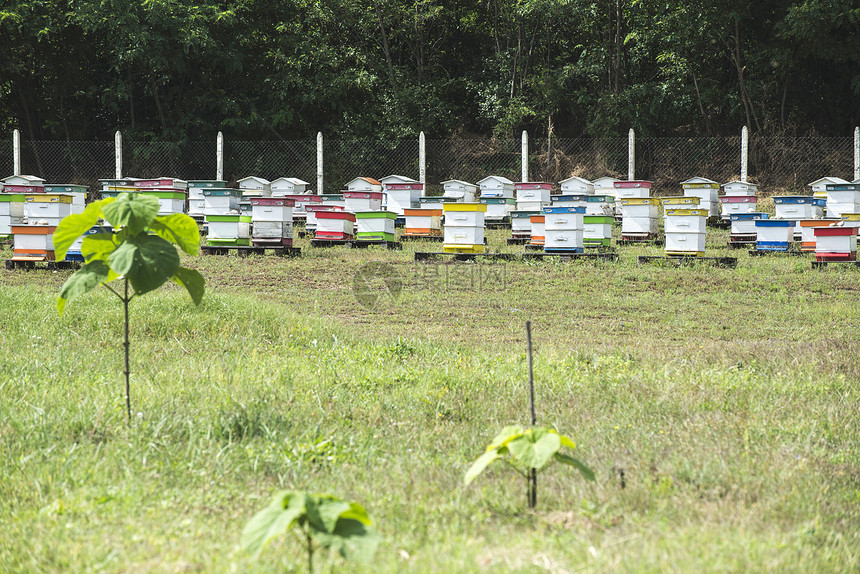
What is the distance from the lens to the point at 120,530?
2.64 meters

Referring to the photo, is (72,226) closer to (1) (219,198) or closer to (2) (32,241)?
(2) (32,241)

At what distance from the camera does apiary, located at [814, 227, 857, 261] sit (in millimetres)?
11008

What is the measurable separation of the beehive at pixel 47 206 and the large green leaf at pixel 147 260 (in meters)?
8.31

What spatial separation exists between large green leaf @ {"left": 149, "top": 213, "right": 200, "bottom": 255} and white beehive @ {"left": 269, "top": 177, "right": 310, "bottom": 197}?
1451 cm

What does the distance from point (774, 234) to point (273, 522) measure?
12.4 metres

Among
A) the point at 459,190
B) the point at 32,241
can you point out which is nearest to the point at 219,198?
the point at 32,241

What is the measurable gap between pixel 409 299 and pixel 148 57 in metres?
18.4

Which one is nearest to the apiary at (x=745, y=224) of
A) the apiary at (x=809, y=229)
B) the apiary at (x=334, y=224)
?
the apiary at (x=809, y=229)

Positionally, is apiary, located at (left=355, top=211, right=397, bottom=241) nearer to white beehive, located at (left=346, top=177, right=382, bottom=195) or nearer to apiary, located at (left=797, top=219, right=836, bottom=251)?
white beehive, located at (left=346, top=177, right=382, bottom=195)

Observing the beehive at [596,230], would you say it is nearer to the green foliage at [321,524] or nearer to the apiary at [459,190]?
the apiary at [459,190]

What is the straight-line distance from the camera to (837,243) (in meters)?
11.1

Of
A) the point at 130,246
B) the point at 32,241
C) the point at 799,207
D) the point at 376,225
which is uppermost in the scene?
the point at 799,207

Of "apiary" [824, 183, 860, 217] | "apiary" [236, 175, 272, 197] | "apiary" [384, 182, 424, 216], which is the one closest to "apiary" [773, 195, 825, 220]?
"apiary" [824, 183, 860, 217]

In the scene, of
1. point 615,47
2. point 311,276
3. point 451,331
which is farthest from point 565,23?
point 451,331
